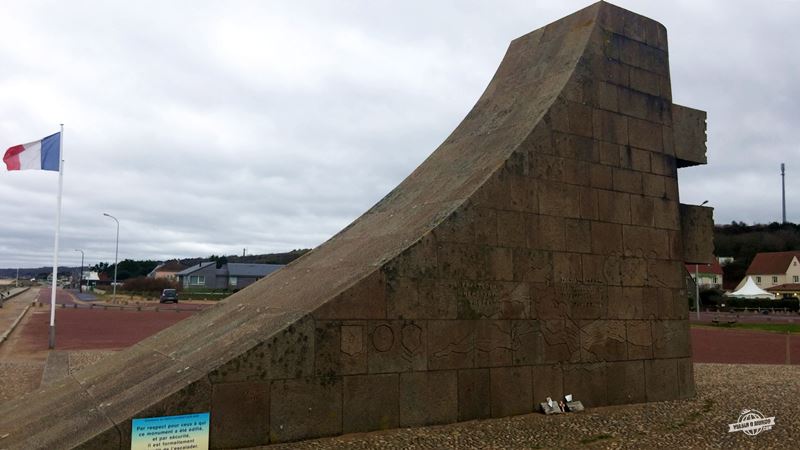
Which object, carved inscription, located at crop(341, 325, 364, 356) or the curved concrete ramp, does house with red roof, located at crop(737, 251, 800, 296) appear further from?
carved inscription, located at crop(341, 325, 364, 356)

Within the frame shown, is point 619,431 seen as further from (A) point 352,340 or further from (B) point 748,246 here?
(B) point 748,246

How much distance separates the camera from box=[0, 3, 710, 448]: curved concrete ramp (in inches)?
248

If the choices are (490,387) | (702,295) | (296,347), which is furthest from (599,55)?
(702,295)

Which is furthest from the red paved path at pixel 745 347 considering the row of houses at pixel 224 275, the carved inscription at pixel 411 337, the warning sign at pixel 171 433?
the row of houses at pixel 224 275

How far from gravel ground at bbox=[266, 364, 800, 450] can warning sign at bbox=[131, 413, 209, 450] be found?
0.71 m

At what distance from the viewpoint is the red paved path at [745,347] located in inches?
710

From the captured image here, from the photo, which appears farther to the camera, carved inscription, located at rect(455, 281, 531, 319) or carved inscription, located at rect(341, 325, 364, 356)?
carved inscription, located at rect(455, 281, 531, 319)

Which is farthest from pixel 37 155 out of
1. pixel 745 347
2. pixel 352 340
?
pixel 745 347

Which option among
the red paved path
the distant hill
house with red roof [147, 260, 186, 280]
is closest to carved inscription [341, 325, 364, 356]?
the red paved path

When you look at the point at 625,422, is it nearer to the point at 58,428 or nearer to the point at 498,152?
the point at 498,152

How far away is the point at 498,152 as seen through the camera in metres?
8.50

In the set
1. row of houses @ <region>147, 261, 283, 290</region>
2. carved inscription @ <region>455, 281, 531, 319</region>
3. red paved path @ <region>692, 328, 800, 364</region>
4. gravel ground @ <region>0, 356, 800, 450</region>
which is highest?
row of houses @ <region>147, 261, 283, 290</region>

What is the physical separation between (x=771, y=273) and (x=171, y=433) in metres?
94.3

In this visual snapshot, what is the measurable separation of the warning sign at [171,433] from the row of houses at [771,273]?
265 feet
